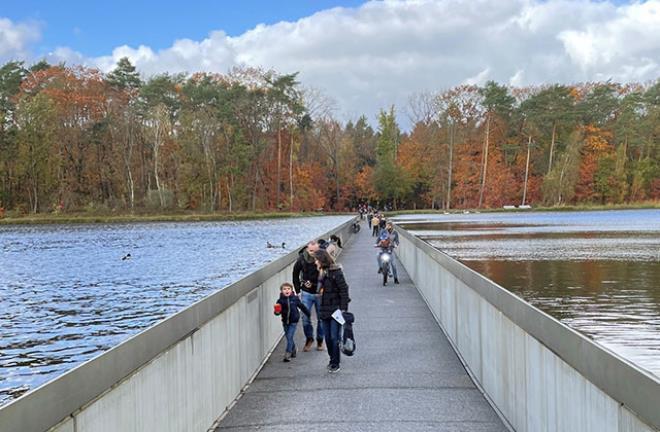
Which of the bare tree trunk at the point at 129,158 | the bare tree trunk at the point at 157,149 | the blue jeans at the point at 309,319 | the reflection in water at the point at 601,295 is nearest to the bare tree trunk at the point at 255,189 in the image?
the bare tree trunk at the point at 157,149

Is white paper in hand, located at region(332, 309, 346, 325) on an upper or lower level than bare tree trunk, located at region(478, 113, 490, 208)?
lower

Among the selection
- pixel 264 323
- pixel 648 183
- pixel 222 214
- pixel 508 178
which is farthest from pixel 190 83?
pixel 264 323

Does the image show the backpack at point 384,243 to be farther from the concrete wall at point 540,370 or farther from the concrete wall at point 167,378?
the concrete wall at point 167,378

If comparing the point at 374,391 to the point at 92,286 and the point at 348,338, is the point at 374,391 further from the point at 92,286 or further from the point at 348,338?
the point at 92,286

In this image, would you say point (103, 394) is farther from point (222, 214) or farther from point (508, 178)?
point (508, 178)

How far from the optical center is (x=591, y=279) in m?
19.9

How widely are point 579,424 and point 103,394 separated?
2.98 meters

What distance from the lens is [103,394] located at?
481cm

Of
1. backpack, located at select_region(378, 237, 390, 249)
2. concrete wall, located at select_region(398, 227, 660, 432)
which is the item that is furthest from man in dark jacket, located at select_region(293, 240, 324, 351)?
backpack, located at select_region(378, 237, 390, 249)

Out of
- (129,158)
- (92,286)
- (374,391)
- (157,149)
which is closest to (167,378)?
(374,391)

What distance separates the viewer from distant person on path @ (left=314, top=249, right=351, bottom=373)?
1012 cm

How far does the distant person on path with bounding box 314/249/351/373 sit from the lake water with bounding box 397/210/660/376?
3.32m

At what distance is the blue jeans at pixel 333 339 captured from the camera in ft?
33.1

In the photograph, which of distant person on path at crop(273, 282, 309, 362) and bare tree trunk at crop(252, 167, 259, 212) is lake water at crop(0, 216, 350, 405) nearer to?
distant person on path at crop(273, 282, 309, 362)
